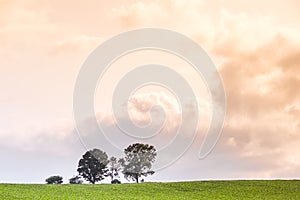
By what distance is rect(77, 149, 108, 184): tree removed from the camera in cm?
9094

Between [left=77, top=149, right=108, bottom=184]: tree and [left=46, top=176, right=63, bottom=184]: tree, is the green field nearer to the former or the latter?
[left=77, top=149, right=108, bottom=184]: tree

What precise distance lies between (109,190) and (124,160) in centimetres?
2540

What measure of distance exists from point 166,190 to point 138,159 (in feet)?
76.9

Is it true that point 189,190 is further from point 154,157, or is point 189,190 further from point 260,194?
point 154,157

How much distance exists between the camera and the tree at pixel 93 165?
3580 inches

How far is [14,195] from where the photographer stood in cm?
5800

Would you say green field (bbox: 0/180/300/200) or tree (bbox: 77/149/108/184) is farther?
tree (bbox: 77/149/108/184)

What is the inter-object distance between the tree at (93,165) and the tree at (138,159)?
450 centimetres

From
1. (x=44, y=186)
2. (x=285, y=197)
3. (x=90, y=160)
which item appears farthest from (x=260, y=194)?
(x=90, y=160)

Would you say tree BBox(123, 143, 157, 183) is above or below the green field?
above

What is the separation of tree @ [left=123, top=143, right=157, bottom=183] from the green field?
717 inches

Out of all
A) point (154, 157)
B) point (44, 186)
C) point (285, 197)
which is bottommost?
point (285, 197)

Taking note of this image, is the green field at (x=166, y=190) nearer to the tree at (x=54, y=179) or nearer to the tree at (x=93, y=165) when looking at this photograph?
the tree at (x=93, y=165)

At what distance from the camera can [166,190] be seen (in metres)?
67.6
